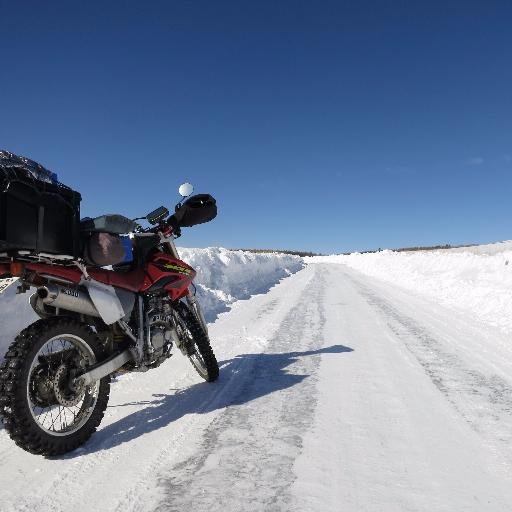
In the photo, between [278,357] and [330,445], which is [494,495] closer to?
[330,445]

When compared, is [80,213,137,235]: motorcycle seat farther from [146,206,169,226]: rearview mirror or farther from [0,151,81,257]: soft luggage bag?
[146,206,169,226]: rearview mirror

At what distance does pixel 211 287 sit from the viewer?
13.9 m

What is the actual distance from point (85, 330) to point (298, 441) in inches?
65.7

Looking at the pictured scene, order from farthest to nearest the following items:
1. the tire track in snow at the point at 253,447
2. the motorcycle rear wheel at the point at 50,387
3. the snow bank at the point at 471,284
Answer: the snow bank at the point at 471,284, the motorcycle rear wheel at the point at 50,387, the tire track in snow at the point at 253,447

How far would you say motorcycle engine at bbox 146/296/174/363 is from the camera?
376cm

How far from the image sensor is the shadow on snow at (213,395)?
3.13 metres

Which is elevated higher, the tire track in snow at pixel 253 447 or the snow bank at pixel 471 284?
the snow bank at pixel 471 284

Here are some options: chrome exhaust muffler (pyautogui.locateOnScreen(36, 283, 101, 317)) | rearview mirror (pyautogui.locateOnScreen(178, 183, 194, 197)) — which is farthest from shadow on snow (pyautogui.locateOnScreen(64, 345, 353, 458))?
rearview mirror (pyautogui.locateOnScreen(178, 183, 194, 197))

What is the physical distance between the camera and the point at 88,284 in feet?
10.3

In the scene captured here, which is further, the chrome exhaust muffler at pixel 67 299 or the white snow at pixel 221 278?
the white snow at pixel 221 278

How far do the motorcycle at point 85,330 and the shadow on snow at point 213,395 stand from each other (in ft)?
0.63

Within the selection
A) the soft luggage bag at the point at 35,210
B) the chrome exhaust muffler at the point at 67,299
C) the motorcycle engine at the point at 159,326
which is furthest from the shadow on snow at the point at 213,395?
the soft luggage bag at the point at 35,210

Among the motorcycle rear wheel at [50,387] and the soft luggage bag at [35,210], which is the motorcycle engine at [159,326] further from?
the soft luggage bag at [35,210]

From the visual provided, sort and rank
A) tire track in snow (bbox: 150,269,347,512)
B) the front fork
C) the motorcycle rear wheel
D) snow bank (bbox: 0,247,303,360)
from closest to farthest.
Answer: tire track in snow (bbox: 150,269,347,512) < the motorcycle rear wheel < the front fork < snow bank (bbox: 0,247,303,360)
